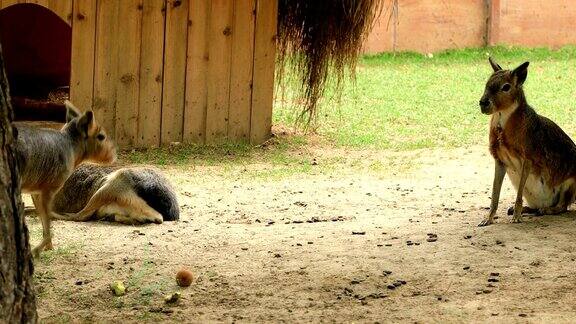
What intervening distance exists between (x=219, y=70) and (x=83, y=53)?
1.63 meters

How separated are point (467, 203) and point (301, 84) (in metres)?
4.03

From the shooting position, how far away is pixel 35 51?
1408 cm

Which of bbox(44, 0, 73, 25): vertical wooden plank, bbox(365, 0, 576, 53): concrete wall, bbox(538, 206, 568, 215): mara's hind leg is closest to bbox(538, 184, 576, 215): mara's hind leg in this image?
bbox(538, 206, 568, 215): mara's hind leg

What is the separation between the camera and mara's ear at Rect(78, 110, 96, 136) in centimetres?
722

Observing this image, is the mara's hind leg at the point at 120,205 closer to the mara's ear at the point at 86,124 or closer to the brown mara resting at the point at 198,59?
the mara's ear at the point at 86,124

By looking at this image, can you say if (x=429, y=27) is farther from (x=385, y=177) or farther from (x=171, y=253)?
(x=171, y=253)

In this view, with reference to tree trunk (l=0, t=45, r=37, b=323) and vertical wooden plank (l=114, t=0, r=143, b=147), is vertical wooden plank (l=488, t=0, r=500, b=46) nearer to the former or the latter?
vertical wooden plank (l=114, t=0, r=143, b=147)

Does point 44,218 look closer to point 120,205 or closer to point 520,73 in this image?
point 120,205

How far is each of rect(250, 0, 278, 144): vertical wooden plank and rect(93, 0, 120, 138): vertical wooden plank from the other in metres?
1.71

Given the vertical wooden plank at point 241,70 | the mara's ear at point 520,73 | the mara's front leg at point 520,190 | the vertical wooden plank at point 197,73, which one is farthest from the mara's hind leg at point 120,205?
the vertical wooden plank at point 241,70

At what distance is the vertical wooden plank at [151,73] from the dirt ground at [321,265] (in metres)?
2.70

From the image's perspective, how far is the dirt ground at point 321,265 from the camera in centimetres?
552

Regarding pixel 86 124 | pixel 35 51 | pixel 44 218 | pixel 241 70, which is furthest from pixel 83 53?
pixel 44 218

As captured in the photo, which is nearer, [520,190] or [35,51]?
[520,190]
